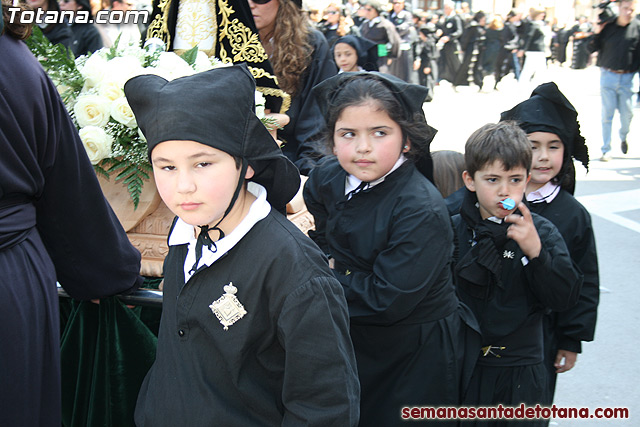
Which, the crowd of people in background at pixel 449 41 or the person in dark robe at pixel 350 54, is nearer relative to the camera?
the person in dark robe at pixel 350 54

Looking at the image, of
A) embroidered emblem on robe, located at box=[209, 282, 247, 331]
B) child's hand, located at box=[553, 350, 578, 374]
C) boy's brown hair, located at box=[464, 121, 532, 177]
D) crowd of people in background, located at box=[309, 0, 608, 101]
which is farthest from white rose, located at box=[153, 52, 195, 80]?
crowd of people in background, located at box=[309, 0, 608, 101]

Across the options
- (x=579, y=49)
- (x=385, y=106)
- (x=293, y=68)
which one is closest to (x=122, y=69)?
(x=385, y=106)

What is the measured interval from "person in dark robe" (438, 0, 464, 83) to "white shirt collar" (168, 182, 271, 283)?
18.0 meters

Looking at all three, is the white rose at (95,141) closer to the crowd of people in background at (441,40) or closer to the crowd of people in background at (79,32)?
the crowd of people in background at (79,32)

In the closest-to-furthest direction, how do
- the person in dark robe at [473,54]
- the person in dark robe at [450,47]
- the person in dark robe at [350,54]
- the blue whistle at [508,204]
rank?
1. the blue whistle at [508,204]
2. the person in dark robe at [350,54]
3. the person in dark robe at [473,54]
4. the person in dark robe at [450,47]

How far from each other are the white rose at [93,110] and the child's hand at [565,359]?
200cm

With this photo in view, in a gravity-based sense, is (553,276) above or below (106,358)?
above

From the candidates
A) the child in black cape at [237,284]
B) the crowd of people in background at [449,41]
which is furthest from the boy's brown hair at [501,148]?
the crowd of people in background at [449,41]

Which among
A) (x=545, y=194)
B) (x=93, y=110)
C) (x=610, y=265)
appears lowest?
(x=610, y=265)

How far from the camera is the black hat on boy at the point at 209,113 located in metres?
1.45

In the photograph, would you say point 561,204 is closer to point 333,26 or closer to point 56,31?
point 56,31

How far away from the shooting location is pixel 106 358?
7.13ft

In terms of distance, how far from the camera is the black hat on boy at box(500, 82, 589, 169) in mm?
2873

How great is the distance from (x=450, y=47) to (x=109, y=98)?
58.7ft
